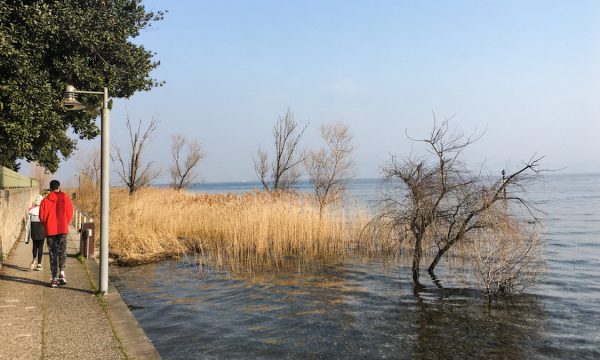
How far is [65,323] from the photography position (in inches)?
240

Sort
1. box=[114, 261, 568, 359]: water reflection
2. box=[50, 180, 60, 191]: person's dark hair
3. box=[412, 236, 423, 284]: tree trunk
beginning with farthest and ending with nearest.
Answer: box=[412, 236, 423, 284]: tree trunk < box=[50, 180, 60, 191]: person's dark hair < box=[114, 261, 568, 359]: water reflection

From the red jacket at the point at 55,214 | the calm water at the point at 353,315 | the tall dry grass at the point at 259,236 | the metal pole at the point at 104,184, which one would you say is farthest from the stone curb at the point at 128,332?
the tall dry grass at the point at 259,236

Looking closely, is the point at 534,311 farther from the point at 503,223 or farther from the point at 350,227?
the point at 350,227

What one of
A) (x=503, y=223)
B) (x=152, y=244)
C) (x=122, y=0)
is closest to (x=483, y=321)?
(x=503, y=223)

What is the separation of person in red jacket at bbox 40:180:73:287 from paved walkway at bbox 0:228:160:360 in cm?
49

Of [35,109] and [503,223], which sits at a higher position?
[35,109]

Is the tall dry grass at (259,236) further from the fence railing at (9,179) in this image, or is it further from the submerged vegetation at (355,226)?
the fence railing at (9,179)

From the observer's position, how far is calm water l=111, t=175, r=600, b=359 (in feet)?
21.4

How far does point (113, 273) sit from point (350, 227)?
7.24 metres

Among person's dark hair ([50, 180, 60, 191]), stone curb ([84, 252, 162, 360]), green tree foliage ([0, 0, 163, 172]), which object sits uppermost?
green tree foliage ([0, 0, 163, 172])

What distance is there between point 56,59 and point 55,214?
12.3ft

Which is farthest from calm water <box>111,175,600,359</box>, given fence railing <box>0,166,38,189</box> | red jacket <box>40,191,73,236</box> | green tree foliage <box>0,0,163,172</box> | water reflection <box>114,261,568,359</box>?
fence railing <box>0,166,38,189</box>

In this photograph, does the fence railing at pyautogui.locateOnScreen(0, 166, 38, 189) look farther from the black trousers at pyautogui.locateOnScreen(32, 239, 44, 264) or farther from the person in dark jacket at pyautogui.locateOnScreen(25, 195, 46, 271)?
the black trousers at pyautogui.locateOnScreen(32, 239, 44, 264)

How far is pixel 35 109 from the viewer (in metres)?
8.80
